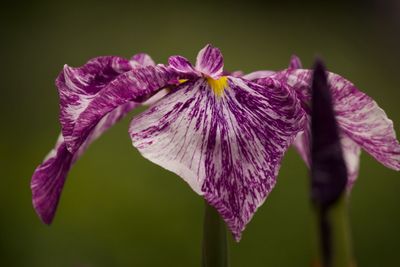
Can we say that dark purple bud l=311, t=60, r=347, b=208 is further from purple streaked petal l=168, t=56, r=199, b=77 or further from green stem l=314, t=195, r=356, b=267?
purple streaked petal l=168, t=56, r=199, b=77

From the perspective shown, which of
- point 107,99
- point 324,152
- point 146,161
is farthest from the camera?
point 146,161

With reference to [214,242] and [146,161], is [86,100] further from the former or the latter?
[146,161]

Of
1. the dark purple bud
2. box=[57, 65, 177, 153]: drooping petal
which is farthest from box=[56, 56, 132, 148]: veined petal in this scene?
the dark purple bud

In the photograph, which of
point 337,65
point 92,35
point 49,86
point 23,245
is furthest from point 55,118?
point 337,65

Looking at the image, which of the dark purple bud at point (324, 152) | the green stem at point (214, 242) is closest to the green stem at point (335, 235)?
the dark purple bud at point (324, 152)

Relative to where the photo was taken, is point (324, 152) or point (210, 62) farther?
point (210, 62)

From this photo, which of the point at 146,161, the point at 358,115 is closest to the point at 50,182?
the point at 358,115

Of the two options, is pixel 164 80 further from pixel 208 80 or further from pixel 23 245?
pixel 23 245
